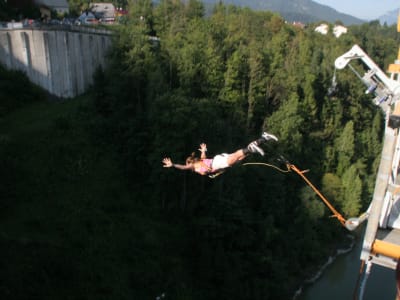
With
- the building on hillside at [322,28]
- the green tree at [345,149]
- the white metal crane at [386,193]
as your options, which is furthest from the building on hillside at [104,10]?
the building on hillside at [322,28]

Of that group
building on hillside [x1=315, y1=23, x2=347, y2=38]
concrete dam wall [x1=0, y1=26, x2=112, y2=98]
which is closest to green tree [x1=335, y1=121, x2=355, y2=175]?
concrete dam wall [x1=0, y1=26, x2=112, y2=98]

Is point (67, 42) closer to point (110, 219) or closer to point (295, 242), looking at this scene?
point (110, 219)

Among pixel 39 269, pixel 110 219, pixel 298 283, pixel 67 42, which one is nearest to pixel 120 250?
pixel 110 219

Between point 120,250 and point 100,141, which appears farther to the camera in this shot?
point 100,141

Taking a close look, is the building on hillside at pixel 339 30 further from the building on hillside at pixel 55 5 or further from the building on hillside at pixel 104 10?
the building on hillside at pixel 55 5

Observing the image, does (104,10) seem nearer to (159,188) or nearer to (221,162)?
(159,188)

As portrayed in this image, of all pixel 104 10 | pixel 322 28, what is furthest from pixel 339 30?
pixel 104 10
